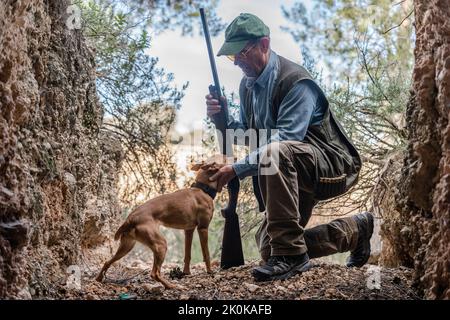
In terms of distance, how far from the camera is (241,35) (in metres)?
3.82

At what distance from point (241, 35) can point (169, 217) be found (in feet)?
4.23

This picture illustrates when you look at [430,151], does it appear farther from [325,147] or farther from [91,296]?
[91,296]

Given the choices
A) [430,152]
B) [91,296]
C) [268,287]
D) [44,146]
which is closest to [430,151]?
[430,152]

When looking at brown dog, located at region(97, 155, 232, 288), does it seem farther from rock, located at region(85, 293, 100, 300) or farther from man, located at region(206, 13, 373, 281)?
rock, located at region(85, 293, 100, 300)

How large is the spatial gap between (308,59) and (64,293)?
3213mm

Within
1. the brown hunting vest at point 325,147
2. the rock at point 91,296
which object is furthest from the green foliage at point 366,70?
the rock at point 91,296

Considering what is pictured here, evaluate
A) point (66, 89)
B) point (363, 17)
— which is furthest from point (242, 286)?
point (363, 17)

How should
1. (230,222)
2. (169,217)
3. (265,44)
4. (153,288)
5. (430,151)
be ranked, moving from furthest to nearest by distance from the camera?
(230,222)
(265,44)
(169,217)
(153,288)
(430,151)

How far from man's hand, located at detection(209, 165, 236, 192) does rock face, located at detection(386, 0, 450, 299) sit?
1.09m

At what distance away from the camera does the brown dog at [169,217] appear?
3404mm

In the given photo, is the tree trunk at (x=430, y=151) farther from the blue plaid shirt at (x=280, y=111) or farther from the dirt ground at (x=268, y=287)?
the blue plaid shirt at (x=280, y=111)

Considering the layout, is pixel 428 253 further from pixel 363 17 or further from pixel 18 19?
pixel 363 17

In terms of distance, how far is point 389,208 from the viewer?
498 cm

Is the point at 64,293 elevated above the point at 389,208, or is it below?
below
